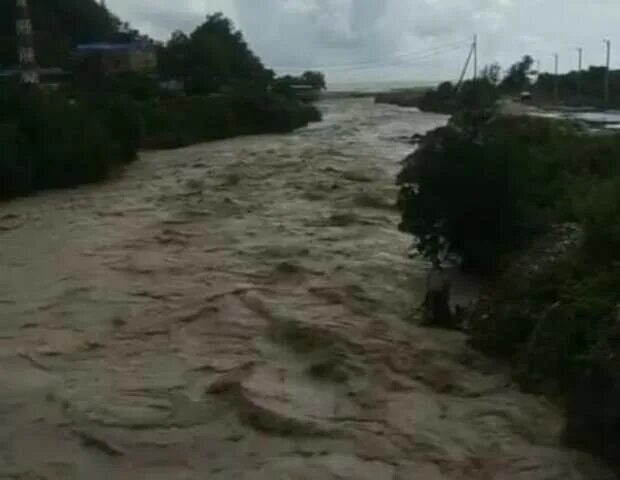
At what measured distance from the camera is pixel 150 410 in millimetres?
9562

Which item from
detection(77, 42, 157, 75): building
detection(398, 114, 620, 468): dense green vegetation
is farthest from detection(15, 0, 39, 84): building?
detection(398, 114, 620, 468): dense green vegetation

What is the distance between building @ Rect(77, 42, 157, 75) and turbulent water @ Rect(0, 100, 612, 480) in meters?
42.3

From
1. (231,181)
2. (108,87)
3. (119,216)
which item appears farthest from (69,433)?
(108,87)

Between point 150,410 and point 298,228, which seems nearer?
point 150,410

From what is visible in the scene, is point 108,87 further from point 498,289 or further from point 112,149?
point 498,289

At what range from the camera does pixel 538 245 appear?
1343 cm

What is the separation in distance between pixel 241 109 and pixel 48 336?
41.7 metres

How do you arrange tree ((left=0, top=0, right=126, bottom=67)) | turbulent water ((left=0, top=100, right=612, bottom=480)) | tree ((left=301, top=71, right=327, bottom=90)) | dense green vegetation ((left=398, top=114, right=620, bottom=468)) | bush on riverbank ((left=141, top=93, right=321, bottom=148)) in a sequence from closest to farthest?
turbulent water ((left=0, top=100, right=612, bottom=480)) < dense green vegetation ((left=398, top=114, right=620, bottom=468)) < bush on riverbank ((left=141, top=93, right=321, bottom=148)) < tree ((left=0, top=0, right=126, bottom=67)) < tree ((left=301, top=71, right=327, bottom=90))

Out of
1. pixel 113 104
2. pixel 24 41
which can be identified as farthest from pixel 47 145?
pixel 24 41

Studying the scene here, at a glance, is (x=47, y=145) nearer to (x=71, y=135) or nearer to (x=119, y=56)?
(x=71, y=135)

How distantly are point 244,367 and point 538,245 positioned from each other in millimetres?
4485

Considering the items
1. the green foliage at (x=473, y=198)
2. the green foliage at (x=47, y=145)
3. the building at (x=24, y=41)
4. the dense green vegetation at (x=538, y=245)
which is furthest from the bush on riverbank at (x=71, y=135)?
the green foliage at (x=473, y=198)

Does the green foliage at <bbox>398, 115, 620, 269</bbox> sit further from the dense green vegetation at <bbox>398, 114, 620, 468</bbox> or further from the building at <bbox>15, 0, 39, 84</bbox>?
the building at <bbox>15, 0, 39, 84</bbox>

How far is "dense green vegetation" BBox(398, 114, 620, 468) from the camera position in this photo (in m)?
8.70
